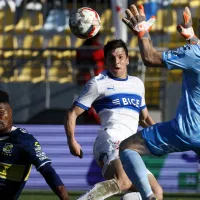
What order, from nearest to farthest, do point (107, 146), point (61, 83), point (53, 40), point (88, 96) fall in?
1. point (107, 146)
2. point (88, 96)
3. point (61, 83)
4. point (53, 40)

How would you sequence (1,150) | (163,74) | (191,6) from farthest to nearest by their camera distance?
(191,6), (163,74), (1,150)

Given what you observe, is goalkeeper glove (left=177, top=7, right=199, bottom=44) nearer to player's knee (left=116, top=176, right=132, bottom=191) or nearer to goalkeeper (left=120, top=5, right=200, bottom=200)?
goalkeeper (left=120, top=5, right=200, bottom=200)

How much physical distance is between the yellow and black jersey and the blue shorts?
36.5 inches

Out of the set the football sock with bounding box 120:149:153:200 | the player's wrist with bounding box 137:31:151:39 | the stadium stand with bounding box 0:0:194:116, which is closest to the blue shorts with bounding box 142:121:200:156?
the football sock with bounding box 120:149:153:200

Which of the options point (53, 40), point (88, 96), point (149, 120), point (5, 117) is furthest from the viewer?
point (53, 40)

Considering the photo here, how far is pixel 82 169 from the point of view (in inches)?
461

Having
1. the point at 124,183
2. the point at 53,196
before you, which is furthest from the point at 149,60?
the point at 53,196

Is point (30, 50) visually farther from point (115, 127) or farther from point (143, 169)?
point (143, 169)

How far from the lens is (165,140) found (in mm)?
6402

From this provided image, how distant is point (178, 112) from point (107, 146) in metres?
1.24

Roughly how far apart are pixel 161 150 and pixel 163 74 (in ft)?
25.0

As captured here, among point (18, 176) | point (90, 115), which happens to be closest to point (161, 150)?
point (18, 176)

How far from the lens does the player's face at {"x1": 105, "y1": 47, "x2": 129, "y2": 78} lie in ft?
25.6

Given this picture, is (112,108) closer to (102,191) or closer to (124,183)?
(124,183)
